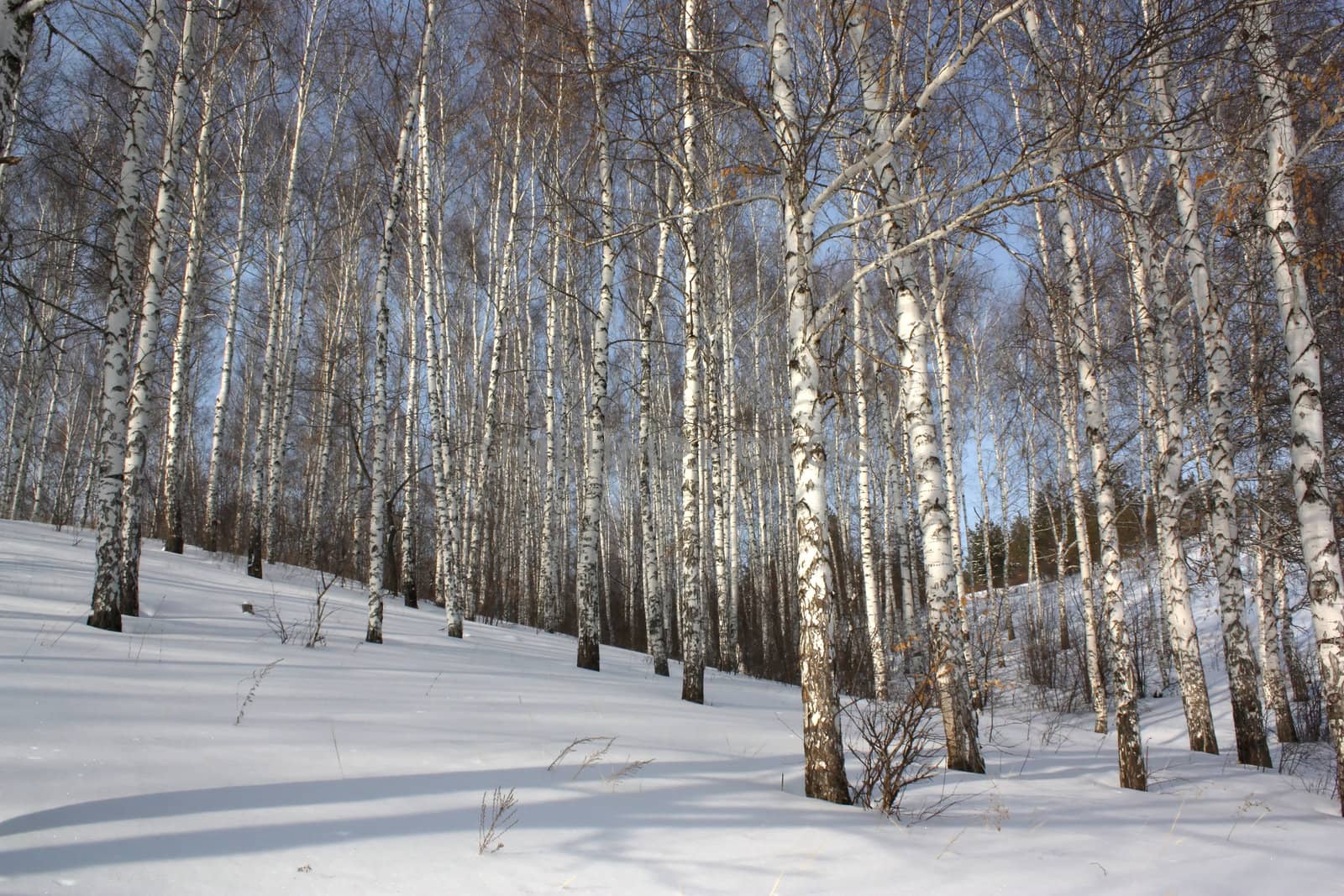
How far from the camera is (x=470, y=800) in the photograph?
3.34m

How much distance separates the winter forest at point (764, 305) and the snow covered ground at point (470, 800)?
0.62m

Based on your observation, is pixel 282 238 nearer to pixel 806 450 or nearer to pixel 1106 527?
pixel 806 450

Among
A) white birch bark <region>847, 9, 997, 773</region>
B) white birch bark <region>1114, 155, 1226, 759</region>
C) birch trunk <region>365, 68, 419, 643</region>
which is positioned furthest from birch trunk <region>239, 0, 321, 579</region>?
white birch bark <region>1114, 155, 1226, 759</region>

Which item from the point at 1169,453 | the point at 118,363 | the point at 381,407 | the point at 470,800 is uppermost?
the point at 381,407

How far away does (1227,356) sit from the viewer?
7070mm

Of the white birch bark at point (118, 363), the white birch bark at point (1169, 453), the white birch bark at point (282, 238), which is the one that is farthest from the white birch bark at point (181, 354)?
the white birch bark at point (1169, 453)

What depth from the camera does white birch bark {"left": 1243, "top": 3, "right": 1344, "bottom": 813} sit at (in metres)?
5.00

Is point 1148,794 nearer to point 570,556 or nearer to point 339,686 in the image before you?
point 339,686

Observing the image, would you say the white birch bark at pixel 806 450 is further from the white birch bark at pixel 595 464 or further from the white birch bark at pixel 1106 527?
the white birch bark at pixel 595 464

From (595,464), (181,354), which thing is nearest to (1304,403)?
(595,464)

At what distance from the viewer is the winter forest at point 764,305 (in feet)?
15.9

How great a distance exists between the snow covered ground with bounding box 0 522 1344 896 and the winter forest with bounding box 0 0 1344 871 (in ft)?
2.03

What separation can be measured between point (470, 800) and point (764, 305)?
44.5 feet

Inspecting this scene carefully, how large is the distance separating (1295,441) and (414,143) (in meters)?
12.8
